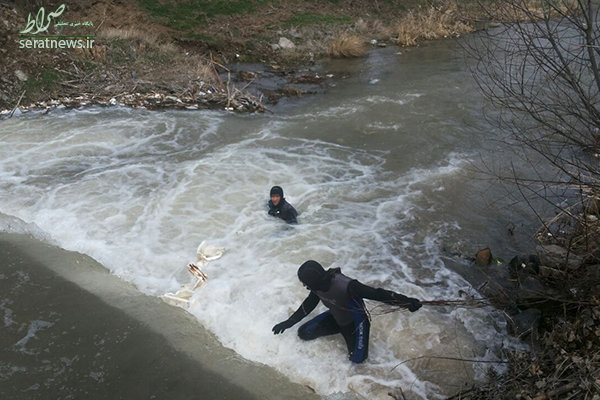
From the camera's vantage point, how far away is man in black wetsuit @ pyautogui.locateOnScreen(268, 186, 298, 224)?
23.5 ft

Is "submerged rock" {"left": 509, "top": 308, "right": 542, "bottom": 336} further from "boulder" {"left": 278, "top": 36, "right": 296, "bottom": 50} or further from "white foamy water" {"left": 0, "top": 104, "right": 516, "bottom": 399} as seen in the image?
"boulder" {"left": 278, "top": 36, "right": 296, "bottom": 50}

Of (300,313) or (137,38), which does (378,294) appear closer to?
(300,313)

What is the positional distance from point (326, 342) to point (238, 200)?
351 cm

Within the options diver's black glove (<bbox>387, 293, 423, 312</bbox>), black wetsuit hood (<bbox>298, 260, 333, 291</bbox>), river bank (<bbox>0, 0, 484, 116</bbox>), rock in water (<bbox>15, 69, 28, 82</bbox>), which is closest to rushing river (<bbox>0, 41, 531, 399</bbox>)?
diver's black glove (<bbox>387, 293, 423, 312</bbox>)

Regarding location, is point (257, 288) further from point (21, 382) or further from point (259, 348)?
point (21, 382)

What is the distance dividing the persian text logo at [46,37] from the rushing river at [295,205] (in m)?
3.14

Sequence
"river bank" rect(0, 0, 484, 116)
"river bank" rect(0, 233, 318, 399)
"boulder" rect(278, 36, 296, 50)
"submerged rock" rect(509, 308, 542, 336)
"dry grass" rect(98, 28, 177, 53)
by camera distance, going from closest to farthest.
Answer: "river bank" rect(0, 233, 318, 399), "submerged rock" rect(509, 308, 542, 336), "river bank" rect(0, 0, 484, 116), "dry grass" rect(98, 28, 177, 53), "boulder" rect(278, 36, 296, 50)

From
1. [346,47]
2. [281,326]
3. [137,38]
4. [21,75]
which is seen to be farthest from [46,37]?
[281,326]

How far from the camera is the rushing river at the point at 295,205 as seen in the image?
17.0 ft

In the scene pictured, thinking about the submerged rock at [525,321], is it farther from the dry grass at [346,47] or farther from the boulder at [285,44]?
the boulder at [285,44]

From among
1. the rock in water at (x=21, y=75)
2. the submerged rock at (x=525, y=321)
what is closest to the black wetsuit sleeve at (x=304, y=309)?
the submerged rock at (x=525, y=321)

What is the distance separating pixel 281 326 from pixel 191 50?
1290cm

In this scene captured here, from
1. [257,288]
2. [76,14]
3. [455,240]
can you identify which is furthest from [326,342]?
[76,14]

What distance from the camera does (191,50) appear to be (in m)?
15.8
